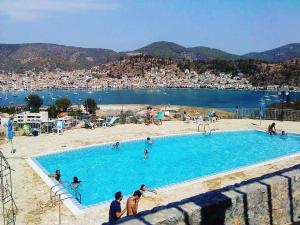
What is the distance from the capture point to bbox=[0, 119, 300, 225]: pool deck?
365 inches

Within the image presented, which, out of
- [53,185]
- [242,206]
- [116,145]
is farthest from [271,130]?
[242,206]

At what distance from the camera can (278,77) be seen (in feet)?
548

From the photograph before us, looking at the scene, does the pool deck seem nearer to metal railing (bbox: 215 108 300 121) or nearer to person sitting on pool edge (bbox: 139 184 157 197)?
person sitting on pool edge (bbox: 139 184 157 197)

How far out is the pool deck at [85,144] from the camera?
30.4 ft

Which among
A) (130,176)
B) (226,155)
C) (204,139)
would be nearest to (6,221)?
(130,176)

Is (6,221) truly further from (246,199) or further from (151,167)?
(151,167)

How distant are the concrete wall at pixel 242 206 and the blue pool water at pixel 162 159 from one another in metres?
6.26

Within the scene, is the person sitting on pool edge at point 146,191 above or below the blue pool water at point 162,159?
above

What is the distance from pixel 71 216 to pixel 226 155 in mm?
10991

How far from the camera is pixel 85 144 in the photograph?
18141 mm

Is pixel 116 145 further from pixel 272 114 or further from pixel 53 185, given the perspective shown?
pixel 272 114

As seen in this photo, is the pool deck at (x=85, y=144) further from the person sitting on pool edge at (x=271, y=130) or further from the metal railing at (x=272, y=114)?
the metal railing at (x=272, y=114)

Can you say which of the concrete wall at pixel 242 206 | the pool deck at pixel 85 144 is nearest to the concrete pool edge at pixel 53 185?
the pool deck at pixel 85 144

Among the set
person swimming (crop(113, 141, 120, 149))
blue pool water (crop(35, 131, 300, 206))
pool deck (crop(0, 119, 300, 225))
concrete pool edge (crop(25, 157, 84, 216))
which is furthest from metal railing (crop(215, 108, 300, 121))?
concrete pool edge (crop(25, 157, 84, 216))
